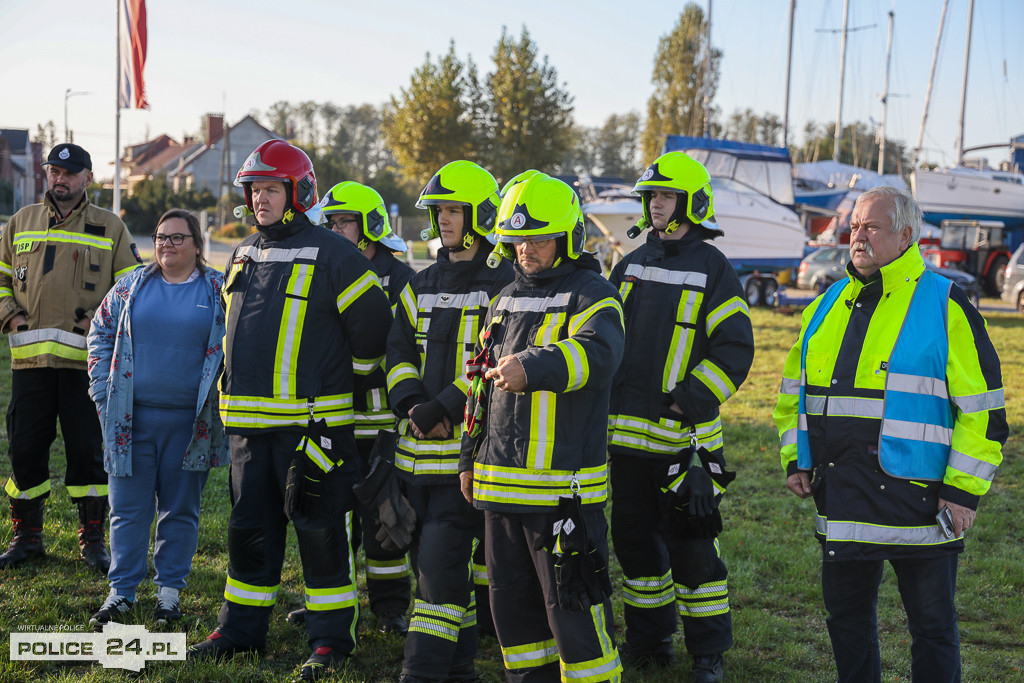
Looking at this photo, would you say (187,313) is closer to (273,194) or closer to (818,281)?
(273,194)

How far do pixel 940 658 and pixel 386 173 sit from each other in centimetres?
5579

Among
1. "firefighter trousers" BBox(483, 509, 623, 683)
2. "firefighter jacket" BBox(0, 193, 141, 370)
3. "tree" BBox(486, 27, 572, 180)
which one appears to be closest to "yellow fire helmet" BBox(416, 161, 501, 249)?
"firefighter trousers" BBox(483, 509, 623, 683)

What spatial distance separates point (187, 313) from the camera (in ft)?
16.1

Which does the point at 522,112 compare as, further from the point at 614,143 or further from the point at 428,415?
the point at 614,143

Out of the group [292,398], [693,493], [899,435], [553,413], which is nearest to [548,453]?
[553,413]

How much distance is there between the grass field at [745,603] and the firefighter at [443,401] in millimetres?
637

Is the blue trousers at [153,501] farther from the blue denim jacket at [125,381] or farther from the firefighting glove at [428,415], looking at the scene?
the firefighting glove at [428,415]

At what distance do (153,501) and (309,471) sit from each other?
51.3 inches

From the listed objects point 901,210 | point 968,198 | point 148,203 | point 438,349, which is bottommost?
point 438,349

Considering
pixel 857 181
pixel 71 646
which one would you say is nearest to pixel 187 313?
pixel 71 646

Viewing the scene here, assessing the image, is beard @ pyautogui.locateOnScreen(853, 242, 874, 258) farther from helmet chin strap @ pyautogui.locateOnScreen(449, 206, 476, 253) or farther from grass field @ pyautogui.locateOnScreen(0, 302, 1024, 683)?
grass field @ pyautogui.locateOnScreen(0, 302, 1024, 683)

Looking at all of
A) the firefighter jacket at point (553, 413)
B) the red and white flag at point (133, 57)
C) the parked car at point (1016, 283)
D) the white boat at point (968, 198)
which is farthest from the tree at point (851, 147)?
the firefighter jacket at point (553, 413)

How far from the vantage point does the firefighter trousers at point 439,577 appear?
3986mm

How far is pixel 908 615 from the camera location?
368 cm
